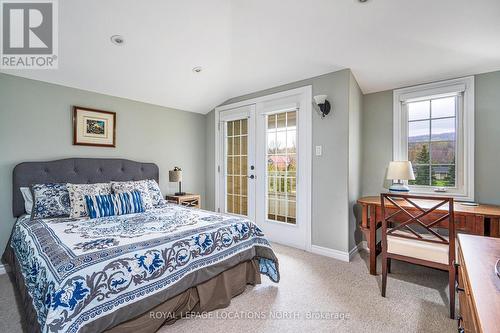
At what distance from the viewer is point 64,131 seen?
296 centimetres

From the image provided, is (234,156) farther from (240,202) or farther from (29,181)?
(29,181)

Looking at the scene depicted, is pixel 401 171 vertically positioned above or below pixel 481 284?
above

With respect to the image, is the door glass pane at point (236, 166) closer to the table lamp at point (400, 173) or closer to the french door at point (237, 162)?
the french door at point (237, 162)

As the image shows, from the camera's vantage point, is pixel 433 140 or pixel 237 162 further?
pixel 237 162

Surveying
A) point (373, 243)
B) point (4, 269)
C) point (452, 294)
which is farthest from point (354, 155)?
point (4, 269)

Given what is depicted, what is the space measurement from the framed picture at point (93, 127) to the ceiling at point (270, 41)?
1.04 ft

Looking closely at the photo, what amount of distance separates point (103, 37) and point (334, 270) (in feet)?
11.2

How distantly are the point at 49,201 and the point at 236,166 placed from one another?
2.50 metres

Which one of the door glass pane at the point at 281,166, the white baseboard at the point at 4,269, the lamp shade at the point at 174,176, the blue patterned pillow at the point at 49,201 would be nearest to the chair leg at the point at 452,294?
the door glass pane at the point at 281,166

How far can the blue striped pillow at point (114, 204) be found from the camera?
8.14 feet

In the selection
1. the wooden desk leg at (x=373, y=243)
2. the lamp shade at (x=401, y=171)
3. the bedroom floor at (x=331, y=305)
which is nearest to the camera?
the bedroom floor at (x=331, y=305)

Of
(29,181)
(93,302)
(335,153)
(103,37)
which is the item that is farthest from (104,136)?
(335,153)

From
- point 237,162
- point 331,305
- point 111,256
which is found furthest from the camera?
point 237,162

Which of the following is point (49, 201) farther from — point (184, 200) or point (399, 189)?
point (399, 189)
